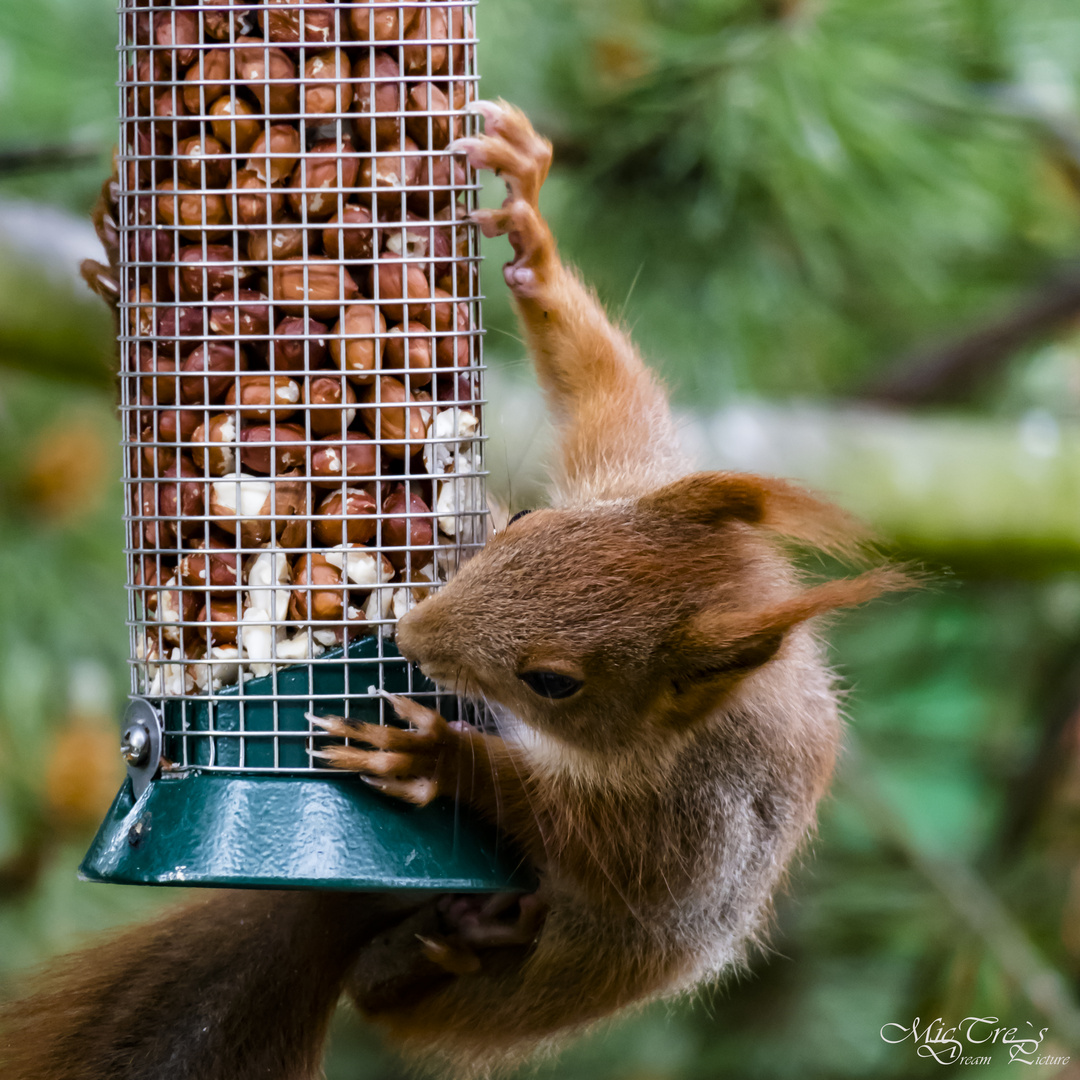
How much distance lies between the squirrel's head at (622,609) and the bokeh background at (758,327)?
36 centimetres

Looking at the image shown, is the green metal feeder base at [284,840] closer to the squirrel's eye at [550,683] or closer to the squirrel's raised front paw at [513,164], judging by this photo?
the squirrel's eye at [550,683]

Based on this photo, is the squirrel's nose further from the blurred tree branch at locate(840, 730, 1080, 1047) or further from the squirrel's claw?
the blurred tree branch at locate(840, 730, 1080, 1047)

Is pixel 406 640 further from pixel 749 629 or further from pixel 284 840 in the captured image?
pixel 749 629

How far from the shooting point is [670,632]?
58.0 inches

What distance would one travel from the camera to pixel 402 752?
4.67ft

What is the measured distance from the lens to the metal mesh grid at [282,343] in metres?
1.46

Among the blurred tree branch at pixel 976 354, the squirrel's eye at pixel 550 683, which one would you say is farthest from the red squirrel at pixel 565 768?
the blurred tree branch at pixel 976 354

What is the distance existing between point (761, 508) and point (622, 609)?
19 centimetres

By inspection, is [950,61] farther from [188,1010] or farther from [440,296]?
[188,1010]

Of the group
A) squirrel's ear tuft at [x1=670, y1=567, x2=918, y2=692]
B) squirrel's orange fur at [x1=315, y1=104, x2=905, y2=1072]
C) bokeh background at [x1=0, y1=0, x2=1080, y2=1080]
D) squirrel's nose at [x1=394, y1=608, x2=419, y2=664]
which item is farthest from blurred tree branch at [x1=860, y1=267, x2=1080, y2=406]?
squirrel's nose at [x1=394, y1=608, x2=419, y2=664]

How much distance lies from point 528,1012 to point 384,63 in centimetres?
121

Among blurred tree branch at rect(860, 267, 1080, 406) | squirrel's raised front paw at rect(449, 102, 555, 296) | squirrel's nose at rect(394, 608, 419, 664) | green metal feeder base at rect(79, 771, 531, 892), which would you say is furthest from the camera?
blurred tree branch at rect(860, 267, 1080, 406)

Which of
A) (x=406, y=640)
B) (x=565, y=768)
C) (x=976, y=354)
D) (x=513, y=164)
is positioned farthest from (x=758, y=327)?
(x=406, y=640)

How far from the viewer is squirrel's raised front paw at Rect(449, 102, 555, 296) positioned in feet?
5.07
